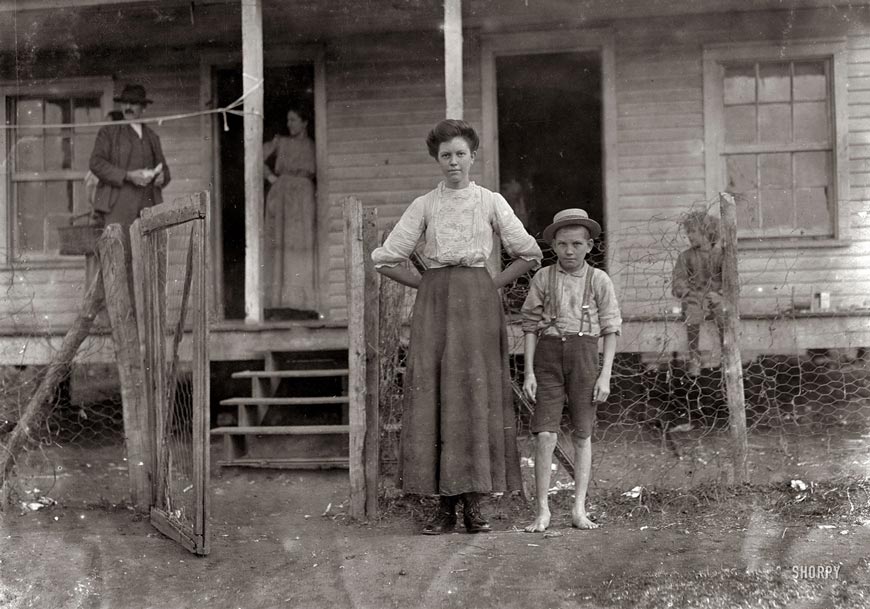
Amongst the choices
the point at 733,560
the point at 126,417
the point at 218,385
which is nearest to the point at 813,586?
the point at 733,560

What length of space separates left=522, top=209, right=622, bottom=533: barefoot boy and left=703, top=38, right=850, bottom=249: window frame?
5.08m

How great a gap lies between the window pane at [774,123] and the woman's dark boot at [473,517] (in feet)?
20.6

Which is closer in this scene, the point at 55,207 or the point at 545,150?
the point at 55,207

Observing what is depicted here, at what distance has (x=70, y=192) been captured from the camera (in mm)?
10555

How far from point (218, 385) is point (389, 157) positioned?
2.99 m

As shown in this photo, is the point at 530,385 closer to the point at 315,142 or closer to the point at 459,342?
the point at 459,342

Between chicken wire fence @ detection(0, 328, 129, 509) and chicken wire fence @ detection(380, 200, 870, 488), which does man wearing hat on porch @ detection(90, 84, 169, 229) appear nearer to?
chicken wire fence @ detection(0, 328, 129, 509)

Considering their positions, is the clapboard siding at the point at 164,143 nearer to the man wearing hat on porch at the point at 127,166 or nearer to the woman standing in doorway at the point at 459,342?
the man wearing hat on porch at the point at 127,166

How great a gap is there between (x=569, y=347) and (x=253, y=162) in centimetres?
457

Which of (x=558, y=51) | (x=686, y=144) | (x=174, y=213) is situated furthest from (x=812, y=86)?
(x=174, y=213)

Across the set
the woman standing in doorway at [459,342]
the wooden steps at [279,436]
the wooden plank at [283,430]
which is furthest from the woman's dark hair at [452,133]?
the wooden plank at [283,430]

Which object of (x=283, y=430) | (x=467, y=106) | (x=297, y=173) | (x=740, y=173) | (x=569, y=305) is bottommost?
(x=283, y=430)

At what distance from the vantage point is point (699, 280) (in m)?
6.09

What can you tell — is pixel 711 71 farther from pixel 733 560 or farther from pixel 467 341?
pixel 733 560
